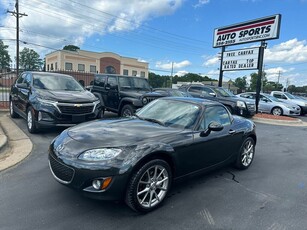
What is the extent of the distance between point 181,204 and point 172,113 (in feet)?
4.89

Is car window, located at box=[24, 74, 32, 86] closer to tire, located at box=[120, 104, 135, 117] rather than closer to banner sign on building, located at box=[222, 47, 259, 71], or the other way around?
tire, located at box=[120, 104, 135, 117]

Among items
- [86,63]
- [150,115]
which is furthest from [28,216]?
[86,63]

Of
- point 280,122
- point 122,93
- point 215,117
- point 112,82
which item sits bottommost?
point 280,122

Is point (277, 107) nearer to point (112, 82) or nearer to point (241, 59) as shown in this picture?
point (241, 59)

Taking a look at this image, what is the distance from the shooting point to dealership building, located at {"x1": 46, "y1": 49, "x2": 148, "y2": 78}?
5350cm

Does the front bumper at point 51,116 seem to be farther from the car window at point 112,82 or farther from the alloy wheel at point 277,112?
the alloy wheel at point 277,112

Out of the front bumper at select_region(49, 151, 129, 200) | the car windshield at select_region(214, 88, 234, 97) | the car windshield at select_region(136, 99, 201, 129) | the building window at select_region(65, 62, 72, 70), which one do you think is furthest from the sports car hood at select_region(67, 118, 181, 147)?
the building window at select_region(65, 62, 72, 70)

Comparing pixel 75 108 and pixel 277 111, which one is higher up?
pixel 75 108

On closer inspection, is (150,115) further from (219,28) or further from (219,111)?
(219,28)

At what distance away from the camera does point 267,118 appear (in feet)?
44.1

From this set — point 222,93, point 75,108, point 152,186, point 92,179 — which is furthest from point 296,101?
point 92,179

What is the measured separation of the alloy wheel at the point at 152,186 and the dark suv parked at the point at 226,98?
980 cm

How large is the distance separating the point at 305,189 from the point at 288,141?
449 centimetres

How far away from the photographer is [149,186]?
3.21 meters
